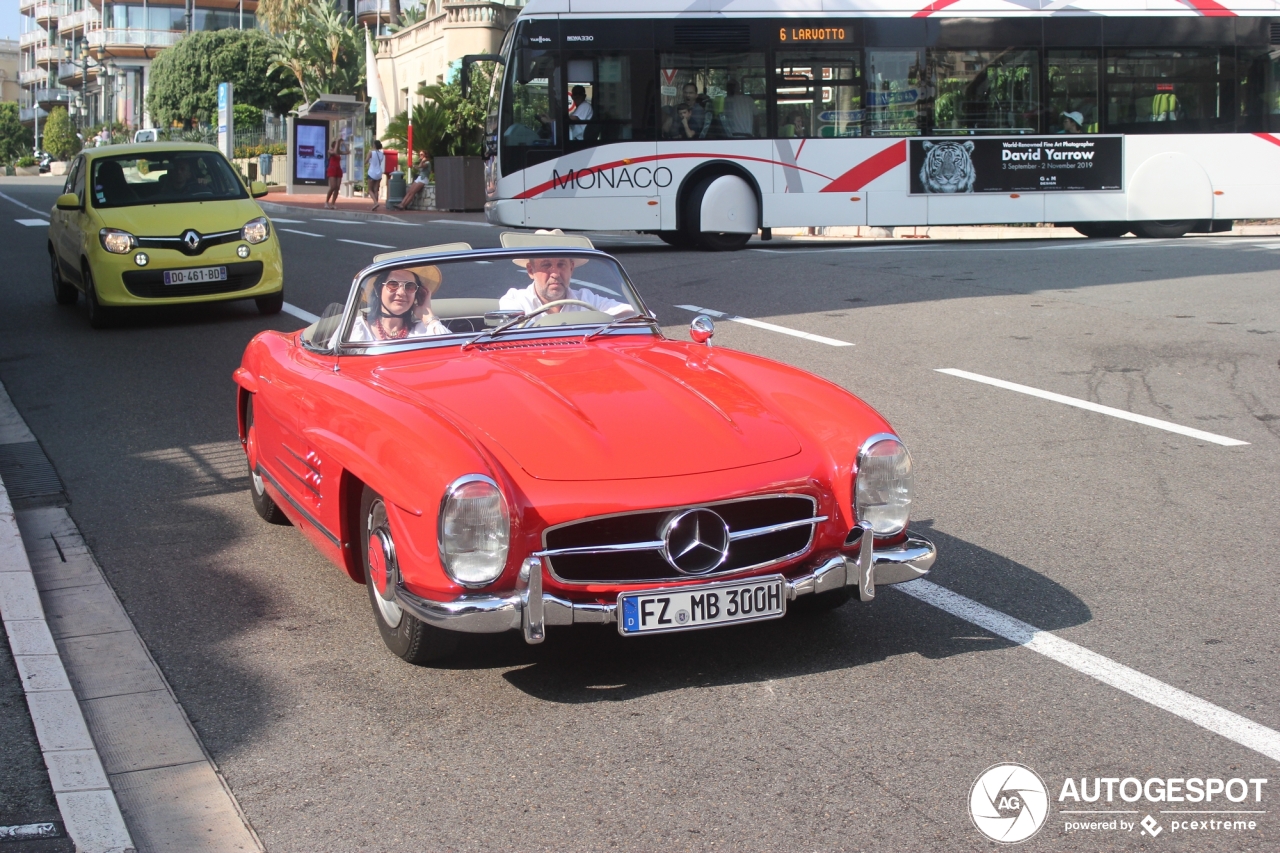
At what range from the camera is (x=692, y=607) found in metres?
4.18

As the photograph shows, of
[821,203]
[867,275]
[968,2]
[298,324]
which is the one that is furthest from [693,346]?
[968,2]

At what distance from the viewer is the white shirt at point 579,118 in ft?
65.4

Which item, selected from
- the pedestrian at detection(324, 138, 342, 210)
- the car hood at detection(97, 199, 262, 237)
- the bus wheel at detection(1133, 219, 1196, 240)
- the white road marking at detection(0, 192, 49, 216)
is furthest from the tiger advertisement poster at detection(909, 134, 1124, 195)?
the white road marking at detection(0, 192, 49, 216)

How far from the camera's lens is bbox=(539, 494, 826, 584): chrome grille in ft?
13.8

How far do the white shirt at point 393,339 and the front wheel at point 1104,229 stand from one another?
60.3 feet

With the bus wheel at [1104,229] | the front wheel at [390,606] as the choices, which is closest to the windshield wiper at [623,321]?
the front wheel at [390,606]

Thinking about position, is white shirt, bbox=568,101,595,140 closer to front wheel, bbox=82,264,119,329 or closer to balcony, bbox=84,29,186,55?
front wheel, bbox=82,264,119,329

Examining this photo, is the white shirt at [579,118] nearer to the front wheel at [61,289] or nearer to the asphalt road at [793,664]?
the front wheel at [61,289]

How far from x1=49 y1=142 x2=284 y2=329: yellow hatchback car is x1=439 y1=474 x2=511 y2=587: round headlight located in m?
9.45

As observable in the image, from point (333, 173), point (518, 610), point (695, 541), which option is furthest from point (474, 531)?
point (333, 173)

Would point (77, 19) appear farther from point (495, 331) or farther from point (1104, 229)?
point (495, 331)

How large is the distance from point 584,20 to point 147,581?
15658 millimetres

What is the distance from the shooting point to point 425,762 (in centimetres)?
386

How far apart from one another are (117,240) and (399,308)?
8075 mm
